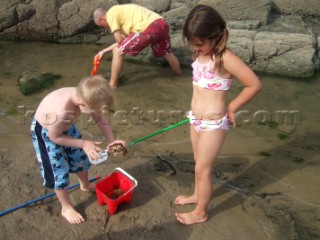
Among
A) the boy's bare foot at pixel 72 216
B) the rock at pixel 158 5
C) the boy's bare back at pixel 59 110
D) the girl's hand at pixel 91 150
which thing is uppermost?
the boy's bare back at pixel 59 110

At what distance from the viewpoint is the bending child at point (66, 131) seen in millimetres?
2123

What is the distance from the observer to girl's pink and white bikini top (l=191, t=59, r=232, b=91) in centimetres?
229

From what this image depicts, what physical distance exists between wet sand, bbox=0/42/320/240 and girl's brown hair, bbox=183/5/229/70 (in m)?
1.32

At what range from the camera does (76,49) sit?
5.74 metres

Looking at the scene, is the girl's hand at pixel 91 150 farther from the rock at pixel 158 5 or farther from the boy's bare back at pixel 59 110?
the rock at pixel 158 5

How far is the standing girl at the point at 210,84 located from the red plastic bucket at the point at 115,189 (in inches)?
19.4

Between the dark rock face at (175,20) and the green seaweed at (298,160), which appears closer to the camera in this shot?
the green seaweed at (298,160)

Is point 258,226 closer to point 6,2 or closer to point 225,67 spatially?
point 225,67

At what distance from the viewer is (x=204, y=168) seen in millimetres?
2510

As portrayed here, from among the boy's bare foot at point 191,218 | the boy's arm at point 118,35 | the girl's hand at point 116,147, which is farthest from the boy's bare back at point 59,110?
the boy's arm at point 118,35

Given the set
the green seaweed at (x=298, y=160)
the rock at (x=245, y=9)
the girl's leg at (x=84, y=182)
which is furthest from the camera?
the rock at (x=245, y=9)

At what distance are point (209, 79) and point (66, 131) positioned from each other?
1042 millimetres

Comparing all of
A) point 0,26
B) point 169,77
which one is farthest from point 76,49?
point 169,77

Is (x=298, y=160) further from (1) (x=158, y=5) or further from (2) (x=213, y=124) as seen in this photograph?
(1) (x=158, y=5)
